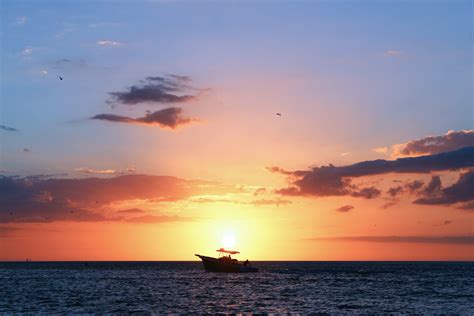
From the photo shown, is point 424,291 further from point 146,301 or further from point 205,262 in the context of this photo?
point 205,262

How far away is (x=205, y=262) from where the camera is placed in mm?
158750

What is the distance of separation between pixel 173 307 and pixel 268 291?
28.3 metres

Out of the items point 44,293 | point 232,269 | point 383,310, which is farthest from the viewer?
point 232,269

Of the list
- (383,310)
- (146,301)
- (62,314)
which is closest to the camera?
(62,314)

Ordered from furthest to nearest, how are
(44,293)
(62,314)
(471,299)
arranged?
(44,293), (471,299), (62,314)

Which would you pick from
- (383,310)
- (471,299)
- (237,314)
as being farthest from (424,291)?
(237,314)

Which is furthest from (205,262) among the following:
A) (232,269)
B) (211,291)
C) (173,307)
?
(173,307)

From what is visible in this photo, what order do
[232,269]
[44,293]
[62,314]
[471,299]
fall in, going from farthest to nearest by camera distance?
[232,269] → [44,293] → [471,299] → [62,314]

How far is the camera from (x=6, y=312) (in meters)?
64.3

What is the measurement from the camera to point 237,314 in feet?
209

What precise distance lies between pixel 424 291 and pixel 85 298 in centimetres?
5444

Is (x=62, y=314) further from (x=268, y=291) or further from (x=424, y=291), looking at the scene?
(x=424, y=291)

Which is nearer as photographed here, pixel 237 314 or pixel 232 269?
pixel 237 314

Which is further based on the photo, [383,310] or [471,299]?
[471,299]
